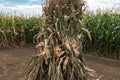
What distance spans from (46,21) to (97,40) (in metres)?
5.01

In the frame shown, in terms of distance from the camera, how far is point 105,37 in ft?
27.1

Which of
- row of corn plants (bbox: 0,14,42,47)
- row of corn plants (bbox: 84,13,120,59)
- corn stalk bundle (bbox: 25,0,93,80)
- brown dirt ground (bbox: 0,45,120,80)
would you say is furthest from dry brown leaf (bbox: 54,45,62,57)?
row of corn plants (bbox: 0,14,42,47)

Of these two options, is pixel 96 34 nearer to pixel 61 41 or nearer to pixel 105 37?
pixel 105 37

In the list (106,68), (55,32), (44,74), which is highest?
(55,32)

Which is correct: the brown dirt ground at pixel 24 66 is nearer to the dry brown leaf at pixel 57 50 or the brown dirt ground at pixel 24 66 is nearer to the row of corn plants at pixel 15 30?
the row of corn plants at pixel 15 30

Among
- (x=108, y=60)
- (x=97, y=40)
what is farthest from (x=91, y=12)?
(x=108, y=60)

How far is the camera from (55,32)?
344 centimetres

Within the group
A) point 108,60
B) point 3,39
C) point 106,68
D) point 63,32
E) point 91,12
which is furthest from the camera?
point 91,12

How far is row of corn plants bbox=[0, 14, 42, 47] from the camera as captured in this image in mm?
9683

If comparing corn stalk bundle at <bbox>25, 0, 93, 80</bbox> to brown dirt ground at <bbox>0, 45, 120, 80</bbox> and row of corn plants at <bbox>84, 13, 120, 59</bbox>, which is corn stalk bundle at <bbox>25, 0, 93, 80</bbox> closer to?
brown dirt ground at <bbox>0, 45, 120, 80</bbox>

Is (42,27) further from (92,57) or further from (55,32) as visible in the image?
(92,57)

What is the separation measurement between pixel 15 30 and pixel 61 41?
670 centimetres

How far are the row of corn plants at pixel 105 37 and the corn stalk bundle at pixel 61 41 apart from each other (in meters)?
4.68

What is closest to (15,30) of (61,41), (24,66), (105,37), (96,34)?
(96,34)
